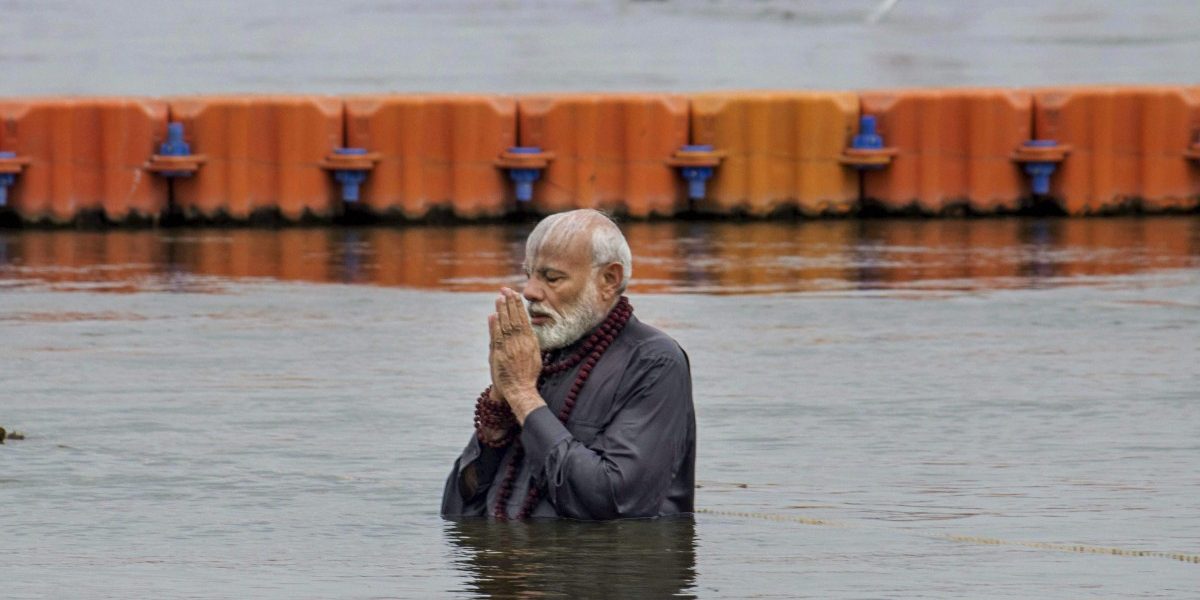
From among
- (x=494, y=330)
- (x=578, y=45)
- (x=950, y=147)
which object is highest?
(x=578, y=45)

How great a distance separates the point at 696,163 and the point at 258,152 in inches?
129

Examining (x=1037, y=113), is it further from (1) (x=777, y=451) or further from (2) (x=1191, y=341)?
(1) (x=777, y=451)

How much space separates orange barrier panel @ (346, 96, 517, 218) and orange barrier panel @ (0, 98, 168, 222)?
156 centimetres

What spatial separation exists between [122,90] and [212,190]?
7.26m

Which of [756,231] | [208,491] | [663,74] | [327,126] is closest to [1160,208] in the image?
[756,231]

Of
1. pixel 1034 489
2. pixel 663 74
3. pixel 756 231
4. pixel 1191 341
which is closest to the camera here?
pixel 1034 489

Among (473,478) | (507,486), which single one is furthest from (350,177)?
(507,486)

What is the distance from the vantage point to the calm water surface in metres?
7.37

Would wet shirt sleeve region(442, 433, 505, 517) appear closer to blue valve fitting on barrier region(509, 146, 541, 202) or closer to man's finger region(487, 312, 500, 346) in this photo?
man's finger region(487, 312, 500, 346)

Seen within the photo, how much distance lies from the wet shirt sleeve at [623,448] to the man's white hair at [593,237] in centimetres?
25

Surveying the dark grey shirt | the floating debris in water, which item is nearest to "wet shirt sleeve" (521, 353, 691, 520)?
the dark grey shirt

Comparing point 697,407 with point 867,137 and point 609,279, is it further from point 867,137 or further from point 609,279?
point 867,137

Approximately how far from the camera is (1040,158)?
20.5m

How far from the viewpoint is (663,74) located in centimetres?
2936
